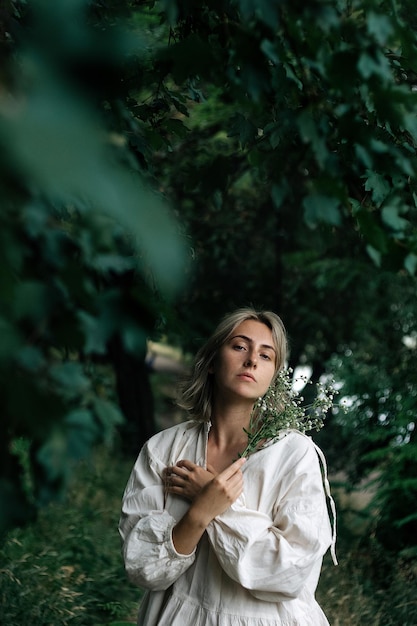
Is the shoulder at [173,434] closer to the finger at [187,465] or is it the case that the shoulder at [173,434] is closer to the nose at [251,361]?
the finger at [187,465]

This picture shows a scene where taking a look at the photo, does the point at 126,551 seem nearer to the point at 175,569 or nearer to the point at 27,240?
the point at 175,569

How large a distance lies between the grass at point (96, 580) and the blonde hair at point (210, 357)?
181 cm

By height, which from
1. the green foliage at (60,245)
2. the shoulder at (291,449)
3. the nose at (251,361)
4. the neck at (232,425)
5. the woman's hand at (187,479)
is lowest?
the green foliage at (60,245)

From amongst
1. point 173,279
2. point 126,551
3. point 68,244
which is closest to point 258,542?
point 126,551

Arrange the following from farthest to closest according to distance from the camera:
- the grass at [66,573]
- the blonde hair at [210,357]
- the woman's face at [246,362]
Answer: the grass at [66,573] < the blonde hair at [210,357] < the woman's face at [246,362]

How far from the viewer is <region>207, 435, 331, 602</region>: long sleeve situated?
256 cm

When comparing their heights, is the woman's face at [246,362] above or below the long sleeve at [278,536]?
above

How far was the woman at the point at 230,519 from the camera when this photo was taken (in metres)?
2.59

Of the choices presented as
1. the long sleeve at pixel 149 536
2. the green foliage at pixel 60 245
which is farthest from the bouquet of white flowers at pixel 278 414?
the green foliage at pixel 60 245

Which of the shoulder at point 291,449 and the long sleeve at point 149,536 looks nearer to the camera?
the long sleeve at point 149,536

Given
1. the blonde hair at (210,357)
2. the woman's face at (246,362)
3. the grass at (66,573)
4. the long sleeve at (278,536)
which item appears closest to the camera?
the long sleeve at (278,536)

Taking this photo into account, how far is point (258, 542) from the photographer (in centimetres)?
258

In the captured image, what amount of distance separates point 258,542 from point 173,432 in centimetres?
60

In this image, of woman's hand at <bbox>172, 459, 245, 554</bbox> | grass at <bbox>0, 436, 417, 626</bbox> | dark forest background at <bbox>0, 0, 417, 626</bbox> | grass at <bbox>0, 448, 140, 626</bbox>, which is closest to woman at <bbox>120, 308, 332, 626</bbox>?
woman's hand at <bbox>172, 459, 245, 554</bbox>
